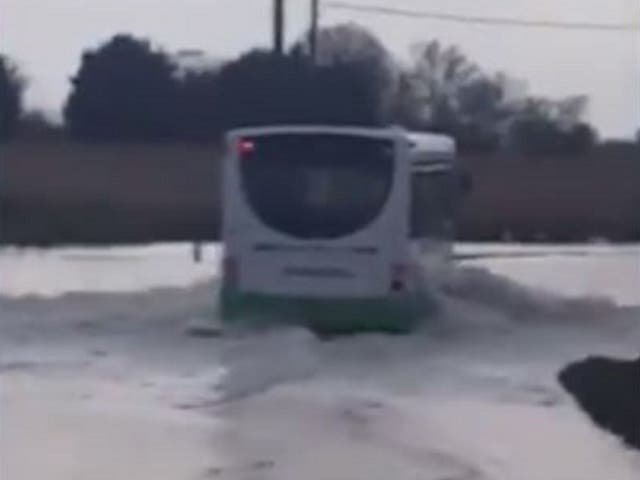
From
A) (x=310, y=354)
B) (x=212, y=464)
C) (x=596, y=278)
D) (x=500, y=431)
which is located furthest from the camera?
(x=596, y=278)

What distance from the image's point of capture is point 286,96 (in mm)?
44188

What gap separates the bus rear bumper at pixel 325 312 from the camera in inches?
990

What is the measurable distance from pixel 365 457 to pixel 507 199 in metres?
33.9

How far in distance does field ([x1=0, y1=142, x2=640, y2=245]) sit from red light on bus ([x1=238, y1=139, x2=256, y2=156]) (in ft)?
59.7

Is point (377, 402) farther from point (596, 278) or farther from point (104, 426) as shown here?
point (596, 278)

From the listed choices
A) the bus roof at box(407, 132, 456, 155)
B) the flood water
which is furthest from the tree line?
the bus roof at box(407, 132, 456, 155)

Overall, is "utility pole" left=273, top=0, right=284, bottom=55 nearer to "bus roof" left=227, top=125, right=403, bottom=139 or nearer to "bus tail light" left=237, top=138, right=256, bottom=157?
"bus roof" left=227, top=125, right=403, bottom=139

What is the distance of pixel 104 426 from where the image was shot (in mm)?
16266

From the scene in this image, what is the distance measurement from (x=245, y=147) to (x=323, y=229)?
1458 mm

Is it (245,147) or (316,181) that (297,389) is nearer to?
(316,181)

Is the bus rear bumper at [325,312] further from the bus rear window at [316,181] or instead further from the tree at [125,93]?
the tree at [125,93]

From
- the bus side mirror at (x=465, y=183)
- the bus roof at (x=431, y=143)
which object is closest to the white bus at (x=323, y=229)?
the bus roof at (x=431, y=143)

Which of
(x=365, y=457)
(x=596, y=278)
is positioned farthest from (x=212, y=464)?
(x=596, y=278)

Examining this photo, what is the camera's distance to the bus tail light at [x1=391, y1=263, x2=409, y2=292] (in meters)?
24.9
